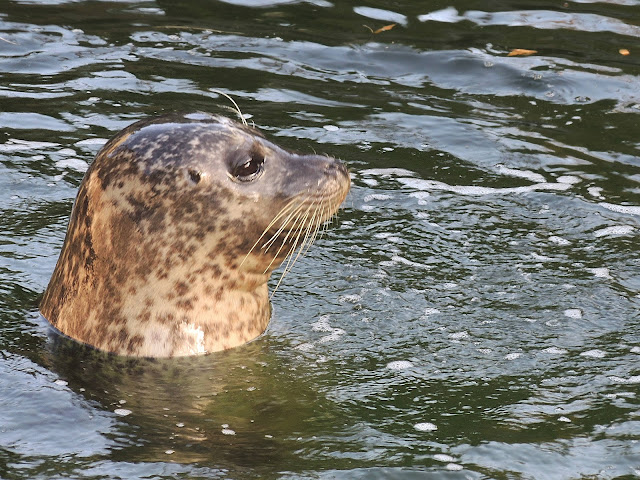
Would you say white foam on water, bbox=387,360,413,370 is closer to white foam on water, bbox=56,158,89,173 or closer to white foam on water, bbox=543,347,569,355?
white foam on water, bbox=543,347,569,355

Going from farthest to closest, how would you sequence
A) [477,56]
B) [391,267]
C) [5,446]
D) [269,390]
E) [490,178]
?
[477,56] → [490,178] → [391,267] → [269,390] → [5,446]

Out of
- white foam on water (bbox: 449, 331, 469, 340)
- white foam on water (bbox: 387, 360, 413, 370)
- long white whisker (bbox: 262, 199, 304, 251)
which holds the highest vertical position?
long white whisker (bbox: 262, 199, 304, 251)

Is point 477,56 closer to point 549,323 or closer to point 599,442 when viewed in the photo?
point 549,323

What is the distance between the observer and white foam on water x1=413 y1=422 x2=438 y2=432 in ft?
17.6

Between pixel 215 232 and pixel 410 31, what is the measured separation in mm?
6224

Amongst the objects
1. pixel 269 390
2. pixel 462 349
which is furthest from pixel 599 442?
pixel 269 390

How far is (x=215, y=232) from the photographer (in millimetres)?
5910

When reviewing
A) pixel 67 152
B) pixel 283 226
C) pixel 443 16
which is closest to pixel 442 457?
pixel 283 226

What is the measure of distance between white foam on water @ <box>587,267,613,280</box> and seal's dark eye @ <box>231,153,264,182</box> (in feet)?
7.34

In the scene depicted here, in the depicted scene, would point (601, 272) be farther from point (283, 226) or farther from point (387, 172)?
point (283, 226)

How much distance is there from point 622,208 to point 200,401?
3.61 meters

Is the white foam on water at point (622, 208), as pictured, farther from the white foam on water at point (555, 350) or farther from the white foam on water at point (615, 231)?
the white foam on water at point (555, 350)

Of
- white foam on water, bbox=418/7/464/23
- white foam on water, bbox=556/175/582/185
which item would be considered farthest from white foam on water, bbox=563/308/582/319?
white foam on water, bbox=418/7/464/23

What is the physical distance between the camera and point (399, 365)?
604 centimetres
